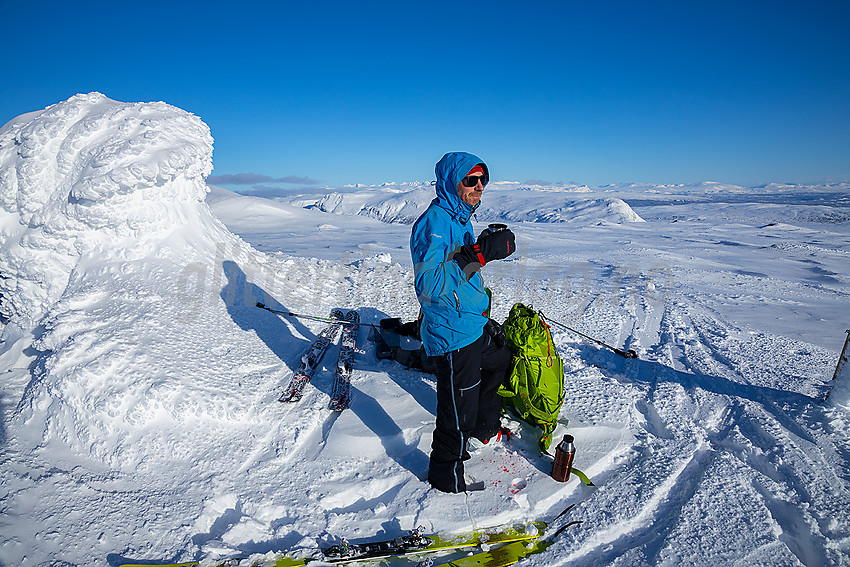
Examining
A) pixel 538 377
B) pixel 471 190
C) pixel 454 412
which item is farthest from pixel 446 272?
pixel 538 377

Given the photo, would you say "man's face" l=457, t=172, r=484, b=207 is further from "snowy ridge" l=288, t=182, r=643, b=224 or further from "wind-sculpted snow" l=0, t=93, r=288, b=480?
"snowy ridge" l=288, t=182, r=643, b=224

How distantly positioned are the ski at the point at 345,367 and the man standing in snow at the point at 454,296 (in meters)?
1.25

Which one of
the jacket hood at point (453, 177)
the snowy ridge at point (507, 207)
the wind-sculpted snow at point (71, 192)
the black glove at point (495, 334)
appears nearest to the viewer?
the jacket hood at point (453, 177)

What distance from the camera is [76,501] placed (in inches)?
104

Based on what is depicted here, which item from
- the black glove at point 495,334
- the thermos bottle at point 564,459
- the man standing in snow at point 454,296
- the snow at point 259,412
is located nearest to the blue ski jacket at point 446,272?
the man standing in snow at point 454,296

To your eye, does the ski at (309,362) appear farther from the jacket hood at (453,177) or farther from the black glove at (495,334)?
the jacket hood at (453,177)

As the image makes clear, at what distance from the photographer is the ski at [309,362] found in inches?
151

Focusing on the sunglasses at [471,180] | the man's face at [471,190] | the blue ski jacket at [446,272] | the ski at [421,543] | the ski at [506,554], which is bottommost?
the ski at [506,554]

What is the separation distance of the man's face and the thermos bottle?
176cm

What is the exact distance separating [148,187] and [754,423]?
6535 millimetres

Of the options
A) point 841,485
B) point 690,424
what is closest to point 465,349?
point 690,424

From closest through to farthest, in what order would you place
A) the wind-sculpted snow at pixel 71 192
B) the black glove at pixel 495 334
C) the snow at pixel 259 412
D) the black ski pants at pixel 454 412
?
the snow at pixel 259 412 → the black ski pants at pixel 454 412 → the black glove at pixel 495 334 → the wind-sculpted snow at pixel 71 192

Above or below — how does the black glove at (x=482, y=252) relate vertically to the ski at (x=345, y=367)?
above

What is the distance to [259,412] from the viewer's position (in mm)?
3580
